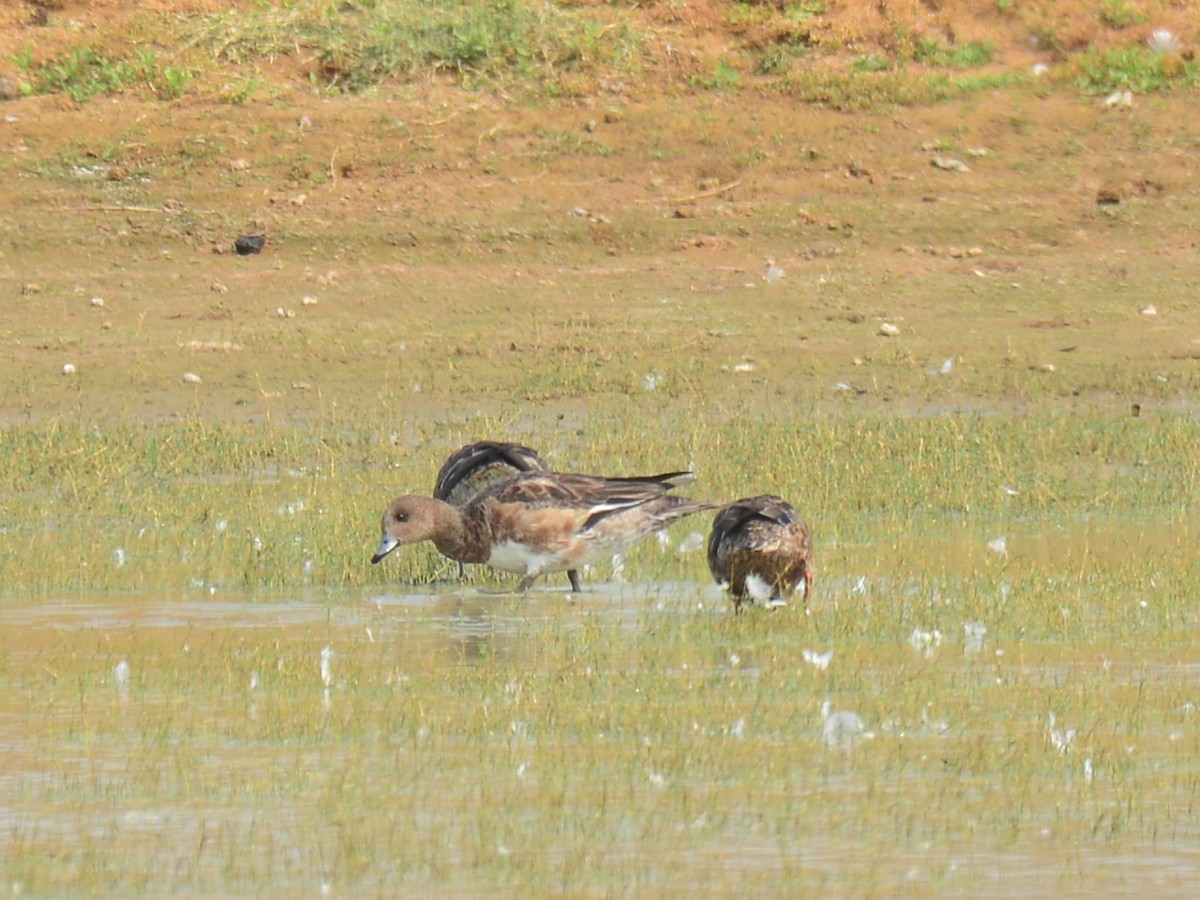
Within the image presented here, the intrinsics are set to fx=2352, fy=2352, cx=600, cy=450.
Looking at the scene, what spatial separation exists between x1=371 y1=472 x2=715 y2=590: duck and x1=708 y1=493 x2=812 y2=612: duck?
498 millimetres

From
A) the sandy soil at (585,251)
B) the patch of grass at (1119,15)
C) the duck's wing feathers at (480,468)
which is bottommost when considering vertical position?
the sandy soil at (585,251)

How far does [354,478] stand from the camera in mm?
12008

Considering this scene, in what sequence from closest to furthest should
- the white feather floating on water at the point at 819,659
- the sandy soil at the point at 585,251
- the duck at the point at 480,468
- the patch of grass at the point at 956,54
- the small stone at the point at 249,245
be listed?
1. the white feather floating on water at the point at 819,659
2. the duck at the point at 480,468
3. the sandy soil at the point at 585,251
4. the small stone at the point at 249,245
5. the patch of grass at the point at 956,54

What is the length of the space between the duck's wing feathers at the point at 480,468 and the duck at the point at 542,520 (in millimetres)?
877

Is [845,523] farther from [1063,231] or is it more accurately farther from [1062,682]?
[1063,231]

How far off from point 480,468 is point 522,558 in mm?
1249

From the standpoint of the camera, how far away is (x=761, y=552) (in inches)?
327

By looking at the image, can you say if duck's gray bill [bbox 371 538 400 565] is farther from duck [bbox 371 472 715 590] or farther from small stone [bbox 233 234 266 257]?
small stone [bbox 233 234 266 257]

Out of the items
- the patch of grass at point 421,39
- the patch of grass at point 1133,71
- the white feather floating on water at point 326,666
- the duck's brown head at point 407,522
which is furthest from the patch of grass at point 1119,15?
the white feather floating on water at point 326,666

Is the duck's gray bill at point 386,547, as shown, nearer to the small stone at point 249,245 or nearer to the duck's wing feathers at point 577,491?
the duck's wing feathers at point 577,491

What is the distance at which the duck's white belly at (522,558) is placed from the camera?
9148mm

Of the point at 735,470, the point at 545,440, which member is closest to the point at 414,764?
the point at 735,470

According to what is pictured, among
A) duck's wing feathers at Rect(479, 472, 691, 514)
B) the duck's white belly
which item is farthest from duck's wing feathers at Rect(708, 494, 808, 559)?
the duck's white belly

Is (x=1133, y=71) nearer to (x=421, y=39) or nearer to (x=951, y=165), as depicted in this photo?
(x=951, y=165)
